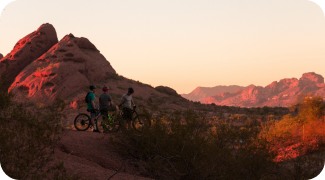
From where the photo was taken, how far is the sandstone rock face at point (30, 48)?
98.1 feet

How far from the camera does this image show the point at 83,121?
30.1 ft

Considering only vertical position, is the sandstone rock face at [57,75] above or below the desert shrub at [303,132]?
above

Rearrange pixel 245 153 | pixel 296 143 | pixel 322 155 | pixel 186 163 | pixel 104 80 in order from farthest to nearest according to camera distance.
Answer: pixel 104 80, pixel 296 143, pixel 322 155, pixel 245 153, pixel 186 163

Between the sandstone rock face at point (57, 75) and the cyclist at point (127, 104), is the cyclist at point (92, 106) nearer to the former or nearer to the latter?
the cyclist at point (127, 104)

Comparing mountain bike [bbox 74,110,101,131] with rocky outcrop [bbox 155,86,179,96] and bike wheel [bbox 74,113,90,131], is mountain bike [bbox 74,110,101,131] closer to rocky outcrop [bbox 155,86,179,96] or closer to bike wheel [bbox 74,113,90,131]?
bike wheel [bbox 74,113,90,131]

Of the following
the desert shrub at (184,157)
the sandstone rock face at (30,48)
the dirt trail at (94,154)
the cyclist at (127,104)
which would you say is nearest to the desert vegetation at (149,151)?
the desert shrub at (184,157)

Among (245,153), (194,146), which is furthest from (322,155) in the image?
(194,146)

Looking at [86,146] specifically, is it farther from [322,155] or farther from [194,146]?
[322,155]

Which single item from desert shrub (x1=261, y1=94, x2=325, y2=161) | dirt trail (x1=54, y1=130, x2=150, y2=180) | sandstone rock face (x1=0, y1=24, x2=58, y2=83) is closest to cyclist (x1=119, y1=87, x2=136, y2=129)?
dirt trail (x1=54, y1=130, x2=150, y2=180)

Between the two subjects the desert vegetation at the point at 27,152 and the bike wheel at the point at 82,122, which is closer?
the desert vegetation at the point at 27,152

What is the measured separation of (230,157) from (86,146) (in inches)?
171

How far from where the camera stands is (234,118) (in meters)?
25.1

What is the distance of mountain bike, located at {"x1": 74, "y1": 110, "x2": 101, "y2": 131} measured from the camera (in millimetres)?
9156

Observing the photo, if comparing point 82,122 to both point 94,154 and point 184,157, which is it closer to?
point 94,154
